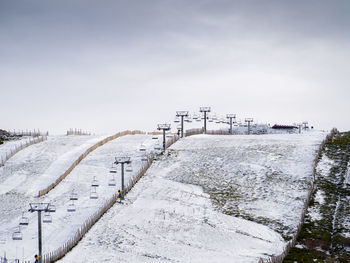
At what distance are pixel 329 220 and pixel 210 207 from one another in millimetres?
9731

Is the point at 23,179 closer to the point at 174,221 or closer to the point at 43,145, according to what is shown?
the point at 43,145

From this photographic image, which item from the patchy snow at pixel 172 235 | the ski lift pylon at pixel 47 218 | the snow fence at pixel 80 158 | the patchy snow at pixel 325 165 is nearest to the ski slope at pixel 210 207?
the patchy snow at pixel 172 235

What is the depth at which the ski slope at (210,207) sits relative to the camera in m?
34.0

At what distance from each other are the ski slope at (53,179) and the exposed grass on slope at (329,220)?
56.4 feet

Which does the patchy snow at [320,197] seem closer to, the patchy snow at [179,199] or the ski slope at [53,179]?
the patchy snow at [179,199]

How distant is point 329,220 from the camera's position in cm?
3991

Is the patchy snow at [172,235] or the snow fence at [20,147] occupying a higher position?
the snow fence at [20,147]

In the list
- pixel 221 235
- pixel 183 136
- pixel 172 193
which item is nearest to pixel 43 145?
pixel 183 136

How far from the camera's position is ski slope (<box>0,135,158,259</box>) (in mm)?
36969

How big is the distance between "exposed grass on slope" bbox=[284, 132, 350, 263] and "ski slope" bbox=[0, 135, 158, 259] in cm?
1719

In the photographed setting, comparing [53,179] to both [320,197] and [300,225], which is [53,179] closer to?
[300,225]

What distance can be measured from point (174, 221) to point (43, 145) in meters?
32.1

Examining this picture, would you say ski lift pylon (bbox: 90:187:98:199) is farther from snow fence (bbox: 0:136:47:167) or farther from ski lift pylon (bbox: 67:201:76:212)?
snow fence (bbox: 0:136:47:167)

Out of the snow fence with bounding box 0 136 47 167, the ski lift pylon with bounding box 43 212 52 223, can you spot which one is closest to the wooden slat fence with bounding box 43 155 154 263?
the ski lift pylon with bounding box 43 212 52 223
